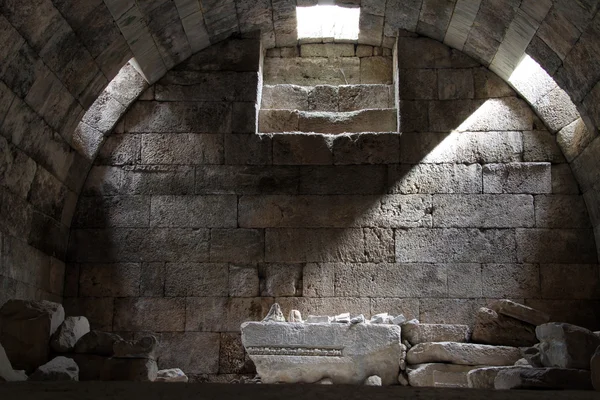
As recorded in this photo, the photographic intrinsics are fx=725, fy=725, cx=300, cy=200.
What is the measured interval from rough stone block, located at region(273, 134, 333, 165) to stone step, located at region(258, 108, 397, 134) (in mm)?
314

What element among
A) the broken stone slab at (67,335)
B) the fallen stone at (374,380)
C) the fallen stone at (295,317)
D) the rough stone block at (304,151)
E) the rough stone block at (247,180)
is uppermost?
the rough stone block at (304,151)

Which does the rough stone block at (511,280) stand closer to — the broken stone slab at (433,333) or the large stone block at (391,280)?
the large stone block at (391,280)

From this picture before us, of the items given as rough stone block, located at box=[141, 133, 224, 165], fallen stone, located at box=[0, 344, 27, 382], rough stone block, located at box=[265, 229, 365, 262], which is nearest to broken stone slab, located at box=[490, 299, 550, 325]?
rough stone block, located at box=[265, 229, 365, 262]

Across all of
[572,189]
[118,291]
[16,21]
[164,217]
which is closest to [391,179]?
[572,189]

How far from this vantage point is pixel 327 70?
33.8 feet

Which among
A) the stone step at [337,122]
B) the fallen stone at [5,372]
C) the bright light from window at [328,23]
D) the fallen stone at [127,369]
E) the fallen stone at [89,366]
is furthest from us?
the bright light from window at [328,23]

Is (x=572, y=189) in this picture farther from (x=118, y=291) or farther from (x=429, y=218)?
(x=118, y=291)

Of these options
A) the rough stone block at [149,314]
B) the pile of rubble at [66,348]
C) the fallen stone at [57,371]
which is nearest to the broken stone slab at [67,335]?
the pile of rubble at [66,348]

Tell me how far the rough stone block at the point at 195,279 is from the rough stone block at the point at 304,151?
158cm

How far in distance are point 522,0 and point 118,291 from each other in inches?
230

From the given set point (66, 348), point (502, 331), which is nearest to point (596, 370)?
point (502, 331)

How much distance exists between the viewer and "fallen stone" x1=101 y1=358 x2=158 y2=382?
20.2 feet

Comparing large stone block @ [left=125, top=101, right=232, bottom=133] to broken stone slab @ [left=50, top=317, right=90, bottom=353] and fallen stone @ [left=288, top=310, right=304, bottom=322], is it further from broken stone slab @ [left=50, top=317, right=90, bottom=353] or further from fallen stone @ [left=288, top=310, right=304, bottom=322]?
broken stone slab @ [left=50, top=317, right=90, bottom=353]

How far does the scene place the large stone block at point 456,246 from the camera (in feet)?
29.5
